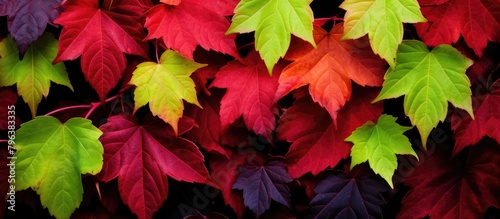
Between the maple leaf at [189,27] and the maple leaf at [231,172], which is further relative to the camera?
A: the maple leaf at [231,172]

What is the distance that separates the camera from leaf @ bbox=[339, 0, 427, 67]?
98 centimetres

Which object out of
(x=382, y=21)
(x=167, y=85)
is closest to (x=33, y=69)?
(x=167, y=85)

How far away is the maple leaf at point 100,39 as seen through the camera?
1074mm

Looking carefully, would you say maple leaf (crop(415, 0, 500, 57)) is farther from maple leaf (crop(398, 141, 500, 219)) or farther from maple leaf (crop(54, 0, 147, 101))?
maple leaf (crop(54, 0, 147, 101))

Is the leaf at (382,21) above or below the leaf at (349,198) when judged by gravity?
above

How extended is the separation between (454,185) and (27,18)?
1013mm

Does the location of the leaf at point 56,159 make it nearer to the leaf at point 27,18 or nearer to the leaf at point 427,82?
the leaf at point 27,18

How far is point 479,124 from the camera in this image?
1.06 m

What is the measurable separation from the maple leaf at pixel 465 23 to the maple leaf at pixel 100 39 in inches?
24.7

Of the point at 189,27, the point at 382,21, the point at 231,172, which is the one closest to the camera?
the point at 382,21

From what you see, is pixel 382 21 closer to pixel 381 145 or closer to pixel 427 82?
pixel 427 82

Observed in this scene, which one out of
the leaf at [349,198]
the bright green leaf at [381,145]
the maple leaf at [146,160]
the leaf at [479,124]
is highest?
the leaf at [479,124]

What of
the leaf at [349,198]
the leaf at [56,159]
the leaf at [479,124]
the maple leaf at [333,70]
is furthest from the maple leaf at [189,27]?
the leaf at [479,124]

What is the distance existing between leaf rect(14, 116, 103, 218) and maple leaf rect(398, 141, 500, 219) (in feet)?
2.40
